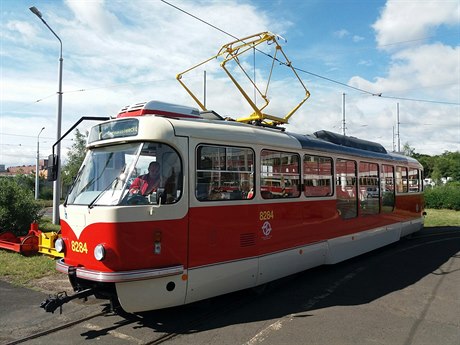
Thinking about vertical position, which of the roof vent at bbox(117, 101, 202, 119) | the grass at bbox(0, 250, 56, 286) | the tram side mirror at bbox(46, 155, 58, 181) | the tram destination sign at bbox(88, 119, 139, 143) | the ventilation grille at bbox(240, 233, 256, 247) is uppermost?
the roof vent at bbox(117, 101, 202, 119)

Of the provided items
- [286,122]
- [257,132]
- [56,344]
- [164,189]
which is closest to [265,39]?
[286,122]

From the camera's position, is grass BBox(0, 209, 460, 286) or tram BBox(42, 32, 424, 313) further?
grass BBox(0, 209, 460, 286)

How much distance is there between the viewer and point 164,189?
530 cm

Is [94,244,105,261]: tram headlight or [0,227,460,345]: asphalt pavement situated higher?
[94,244,105,261]: tram headlight

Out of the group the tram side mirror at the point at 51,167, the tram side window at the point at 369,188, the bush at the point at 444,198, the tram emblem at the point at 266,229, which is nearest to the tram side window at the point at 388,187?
the tram side window at the point at 369,188

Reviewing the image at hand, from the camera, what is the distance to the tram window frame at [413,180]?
1328 centimetres

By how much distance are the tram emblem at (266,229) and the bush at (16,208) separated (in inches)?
357

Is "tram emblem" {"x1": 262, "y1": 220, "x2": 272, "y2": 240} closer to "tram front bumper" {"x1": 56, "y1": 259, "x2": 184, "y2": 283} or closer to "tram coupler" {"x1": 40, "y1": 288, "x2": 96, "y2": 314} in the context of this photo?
"tram front bumper" {"x1": 56, "y1": 259, "x2": 184, "y2": 283}

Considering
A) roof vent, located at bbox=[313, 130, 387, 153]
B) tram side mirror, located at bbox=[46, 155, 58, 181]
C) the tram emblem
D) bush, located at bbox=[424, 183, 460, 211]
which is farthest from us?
bush, located at bbox=[424, 183, 460, 211]

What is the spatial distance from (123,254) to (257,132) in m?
3.00

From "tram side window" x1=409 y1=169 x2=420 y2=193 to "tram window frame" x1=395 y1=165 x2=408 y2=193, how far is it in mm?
546

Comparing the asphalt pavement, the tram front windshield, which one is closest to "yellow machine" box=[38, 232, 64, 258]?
the asphalt pavement

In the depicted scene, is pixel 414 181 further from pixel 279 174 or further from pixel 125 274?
pixel 125 274

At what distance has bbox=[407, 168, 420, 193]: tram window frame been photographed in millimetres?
13284
